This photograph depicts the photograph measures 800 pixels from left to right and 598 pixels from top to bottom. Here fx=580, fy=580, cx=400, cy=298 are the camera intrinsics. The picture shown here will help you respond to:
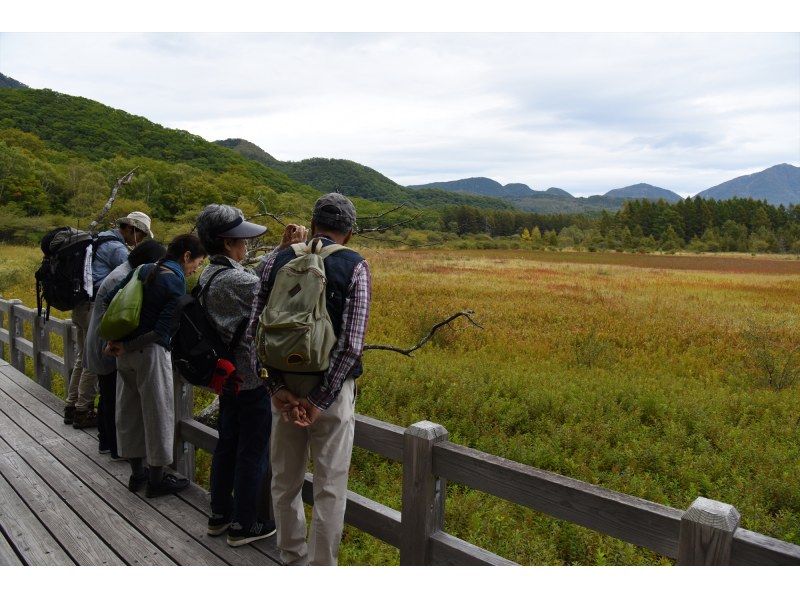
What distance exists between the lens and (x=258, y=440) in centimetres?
310

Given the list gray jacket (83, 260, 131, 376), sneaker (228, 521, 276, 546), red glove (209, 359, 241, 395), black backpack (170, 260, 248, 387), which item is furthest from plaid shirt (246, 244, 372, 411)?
gray jacket (83, 260, 131, 376)

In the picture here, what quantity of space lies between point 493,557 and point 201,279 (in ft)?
6.77

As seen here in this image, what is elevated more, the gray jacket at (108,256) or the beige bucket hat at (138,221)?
the beige bucket hat at (138,221)

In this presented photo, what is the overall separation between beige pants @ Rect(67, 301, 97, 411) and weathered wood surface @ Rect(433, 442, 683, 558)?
12.3ft

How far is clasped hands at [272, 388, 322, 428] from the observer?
2.44 meters

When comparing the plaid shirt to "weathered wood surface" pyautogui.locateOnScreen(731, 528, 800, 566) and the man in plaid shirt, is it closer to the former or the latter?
the man in plaid shirt

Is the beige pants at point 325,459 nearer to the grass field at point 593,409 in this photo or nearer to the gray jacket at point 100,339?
the grass field at point 593,409

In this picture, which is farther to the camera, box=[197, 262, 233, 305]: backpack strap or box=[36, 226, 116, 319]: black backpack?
box=[36, 226, 116, 319]: black backpack

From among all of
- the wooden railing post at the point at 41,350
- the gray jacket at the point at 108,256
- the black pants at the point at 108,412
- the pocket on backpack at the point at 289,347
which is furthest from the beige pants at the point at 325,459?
the wooden railing post at the point at 41,350

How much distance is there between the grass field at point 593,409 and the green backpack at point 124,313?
92.7 inches

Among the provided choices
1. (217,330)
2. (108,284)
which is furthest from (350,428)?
(108,284)

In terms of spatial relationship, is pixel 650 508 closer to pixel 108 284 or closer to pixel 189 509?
pixel 189 509

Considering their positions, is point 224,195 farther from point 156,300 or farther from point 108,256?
point 156,300

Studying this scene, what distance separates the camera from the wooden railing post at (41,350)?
6555mm
